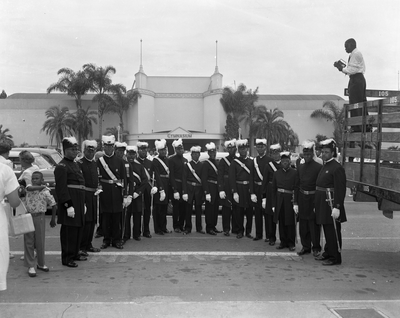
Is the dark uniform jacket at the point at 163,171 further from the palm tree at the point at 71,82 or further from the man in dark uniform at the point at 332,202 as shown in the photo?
the palm tree at the point at 71,82

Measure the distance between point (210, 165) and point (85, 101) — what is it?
138 feet

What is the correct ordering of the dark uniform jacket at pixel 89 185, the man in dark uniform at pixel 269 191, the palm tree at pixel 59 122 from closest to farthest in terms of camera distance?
the dark uniform jacket at pixel 89 185 < the man in dark uniform at pixel 269 191 < the palm tree at pixel 59 122

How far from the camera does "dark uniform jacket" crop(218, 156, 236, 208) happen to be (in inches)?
349

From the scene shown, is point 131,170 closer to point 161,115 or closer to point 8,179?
point 8,179

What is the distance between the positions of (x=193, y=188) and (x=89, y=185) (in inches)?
106

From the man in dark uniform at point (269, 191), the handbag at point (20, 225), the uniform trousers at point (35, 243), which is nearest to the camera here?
the handbag at point (20, 225)

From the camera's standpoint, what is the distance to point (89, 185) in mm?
7148

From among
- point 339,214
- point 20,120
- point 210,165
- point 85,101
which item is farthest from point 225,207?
point 20,120

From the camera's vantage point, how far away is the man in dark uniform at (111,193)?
25.3 ft

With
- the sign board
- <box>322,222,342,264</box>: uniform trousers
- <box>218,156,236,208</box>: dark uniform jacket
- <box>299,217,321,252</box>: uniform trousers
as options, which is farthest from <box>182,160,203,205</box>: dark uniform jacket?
the sign board

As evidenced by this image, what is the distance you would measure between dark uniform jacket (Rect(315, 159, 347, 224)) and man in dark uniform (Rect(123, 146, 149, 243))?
3457 mm

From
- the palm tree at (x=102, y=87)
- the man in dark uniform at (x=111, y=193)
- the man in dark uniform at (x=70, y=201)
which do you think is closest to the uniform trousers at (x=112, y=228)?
the man in dark uniform at (x=111, y=193)

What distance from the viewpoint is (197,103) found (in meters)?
51.3

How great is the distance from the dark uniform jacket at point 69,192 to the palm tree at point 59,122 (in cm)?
3887
